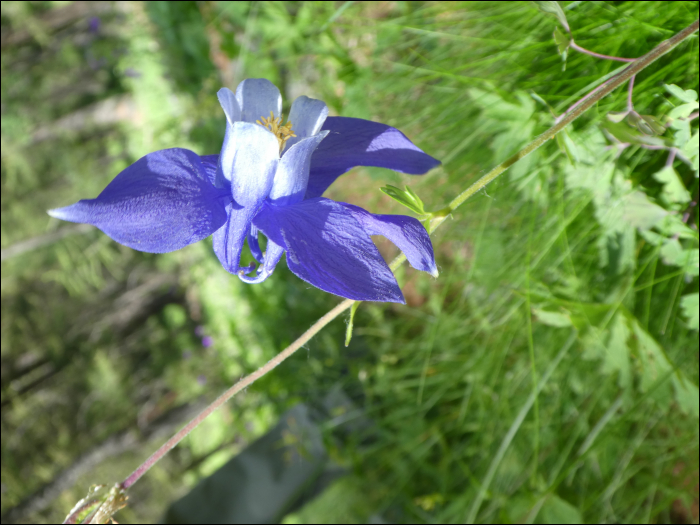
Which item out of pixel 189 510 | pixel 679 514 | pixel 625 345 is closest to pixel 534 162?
pixel 625 345

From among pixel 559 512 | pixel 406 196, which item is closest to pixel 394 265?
pixel 406 196

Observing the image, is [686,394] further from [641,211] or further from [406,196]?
[406,196]

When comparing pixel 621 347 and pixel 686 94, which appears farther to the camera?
pixel 621 347

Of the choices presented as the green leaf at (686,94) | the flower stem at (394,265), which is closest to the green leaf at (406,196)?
the flower stem at (394,265)

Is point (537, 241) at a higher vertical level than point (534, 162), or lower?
lower

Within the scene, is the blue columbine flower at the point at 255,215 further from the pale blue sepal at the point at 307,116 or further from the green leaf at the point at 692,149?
the green leaf at the point at 692,149

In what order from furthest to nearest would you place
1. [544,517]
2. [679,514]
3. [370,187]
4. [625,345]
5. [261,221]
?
1. [370,187]
2. [679,514]
3. [544,517]
4. [625,345]
5. [261,221]

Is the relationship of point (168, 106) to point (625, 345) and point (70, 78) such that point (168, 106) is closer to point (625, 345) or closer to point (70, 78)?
point (70, 78)
